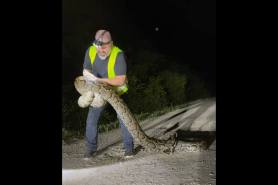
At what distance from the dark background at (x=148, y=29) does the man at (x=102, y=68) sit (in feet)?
0.21

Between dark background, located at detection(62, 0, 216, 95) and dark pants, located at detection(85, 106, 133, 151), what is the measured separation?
1.11 ft

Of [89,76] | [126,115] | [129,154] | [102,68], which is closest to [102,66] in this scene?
[102,68]

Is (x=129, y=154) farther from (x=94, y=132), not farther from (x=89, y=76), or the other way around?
(x=89, y=76)

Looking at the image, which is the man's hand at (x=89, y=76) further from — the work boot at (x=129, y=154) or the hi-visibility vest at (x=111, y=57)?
the work boot at (x=129, y=154)

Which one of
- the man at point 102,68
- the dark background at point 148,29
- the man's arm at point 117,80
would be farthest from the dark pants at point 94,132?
the dark background at point 148,29

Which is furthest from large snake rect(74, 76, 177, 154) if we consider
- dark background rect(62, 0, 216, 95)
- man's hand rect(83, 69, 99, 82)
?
dark background rect(62, 0, 216, 95)

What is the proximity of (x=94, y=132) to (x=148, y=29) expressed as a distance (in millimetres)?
1014

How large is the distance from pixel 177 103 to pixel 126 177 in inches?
30.7

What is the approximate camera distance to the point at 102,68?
3.67 m

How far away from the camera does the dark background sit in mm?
3641

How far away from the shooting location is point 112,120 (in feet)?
12.3
